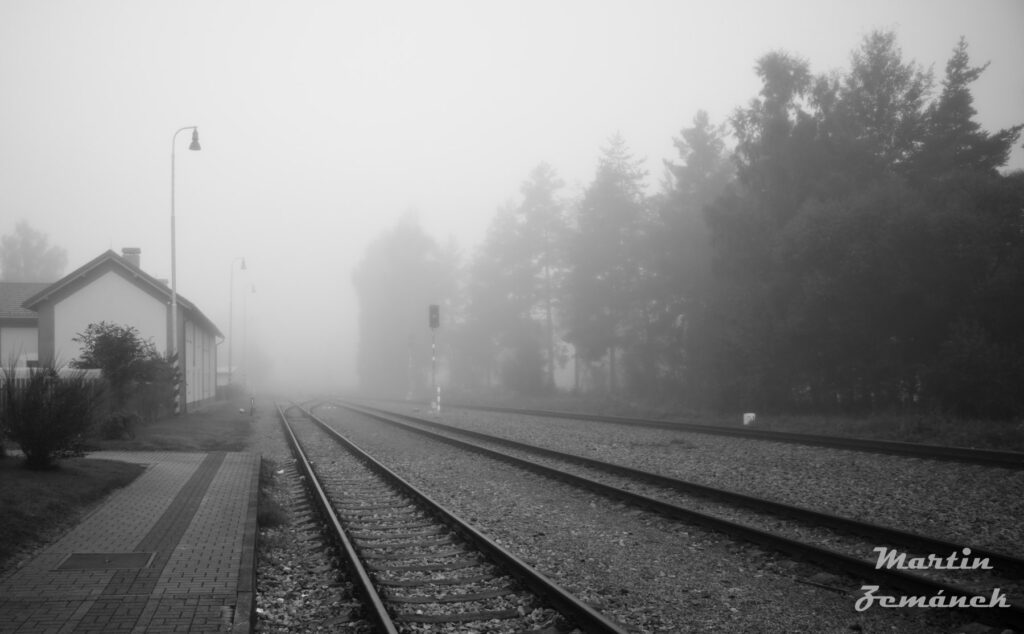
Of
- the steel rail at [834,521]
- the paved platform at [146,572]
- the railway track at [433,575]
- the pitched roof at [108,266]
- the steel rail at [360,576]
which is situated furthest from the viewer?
the pitched roof at [108,266]

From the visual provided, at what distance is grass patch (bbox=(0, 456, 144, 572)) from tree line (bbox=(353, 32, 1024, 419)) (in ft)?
67.3

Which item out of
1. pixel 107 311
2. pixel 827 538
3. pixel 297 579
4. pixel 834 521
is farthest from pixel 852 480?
pixel 107 311

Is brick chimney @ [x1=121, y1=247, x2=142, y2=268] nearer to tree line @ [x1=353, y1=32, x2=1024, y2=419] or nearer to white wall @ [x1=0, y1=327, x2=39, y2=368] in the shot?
white wall @ [x1=0, y1=327, x2=39, y2=368]

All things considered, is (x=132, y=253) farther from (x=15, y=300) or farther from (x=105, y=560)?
(x=105, y=560)

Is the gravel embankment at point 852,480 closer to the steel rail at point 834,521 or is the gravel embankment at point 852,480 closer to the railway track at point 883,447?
the railway track at point 883,447

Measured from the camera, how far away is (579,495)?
34.9 ft

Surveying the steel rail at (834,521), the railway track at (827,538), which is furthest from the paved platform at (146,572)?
the steel rail at (834,521)

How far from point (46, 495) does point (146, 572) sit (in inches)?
185

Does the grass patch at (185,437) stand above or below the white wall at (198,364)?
below

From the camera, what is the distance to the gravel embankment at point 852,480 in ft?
27.0

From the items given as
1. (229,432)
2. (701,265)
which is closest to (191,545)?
(229,432)

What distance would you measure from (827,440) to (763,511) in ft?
24.5

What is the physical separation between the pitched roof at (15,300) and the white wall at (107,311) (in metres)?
2.90

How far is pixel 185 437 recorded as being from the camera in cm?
2075
